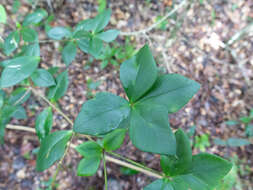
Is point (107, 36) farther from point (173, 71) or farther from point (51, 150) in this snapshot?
point (173, 71)

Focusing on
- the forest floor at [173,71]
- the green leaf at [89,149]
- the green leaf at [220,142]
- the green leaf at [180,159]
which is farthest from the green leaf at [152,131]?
the green leaf at [220,142]

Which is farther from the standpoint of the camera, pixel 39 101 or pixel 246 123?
pixel 246 123

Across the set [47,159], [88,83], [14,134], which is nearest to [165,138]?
[47,159]

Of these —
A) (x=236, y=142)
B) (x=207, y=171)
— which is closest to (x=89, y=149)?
(x=207, y=171)

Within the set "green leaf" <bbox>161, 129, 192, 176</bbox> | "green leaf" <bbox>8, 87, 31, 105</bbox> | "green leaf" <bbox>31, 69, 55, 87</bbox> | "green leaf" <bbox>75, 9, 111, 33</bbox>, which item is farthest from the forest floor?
"green leaf" <bbox>161, 129, 192, 176</bbox>

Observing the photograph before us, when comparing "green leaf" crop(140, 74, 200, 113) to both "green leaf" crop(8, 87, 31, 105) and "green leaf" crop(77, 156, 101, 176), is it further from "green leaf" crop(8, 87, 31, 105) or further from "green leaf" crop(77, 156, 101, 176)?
"green leaf" crop(8, 87, 31, 105)

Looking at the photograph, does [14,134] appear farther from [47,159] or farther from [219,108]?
[219,108]
